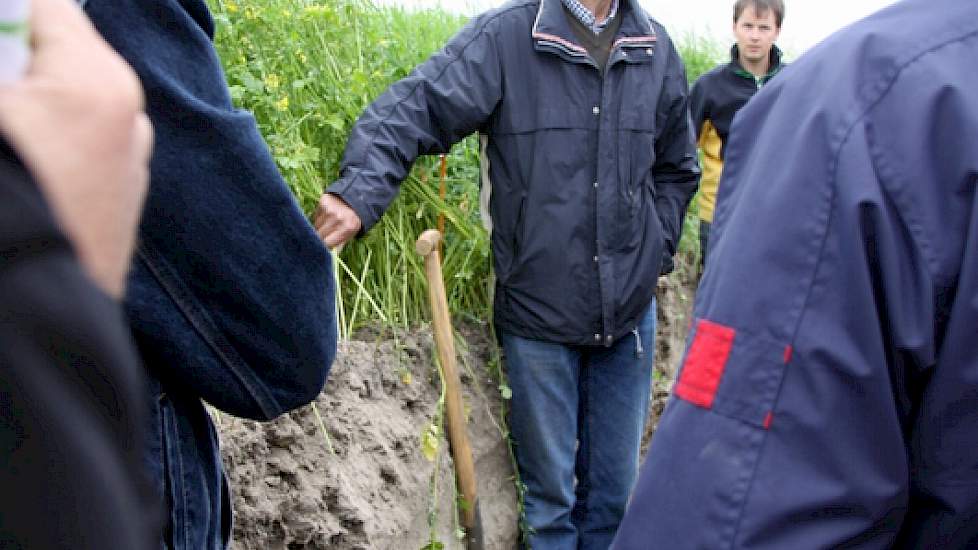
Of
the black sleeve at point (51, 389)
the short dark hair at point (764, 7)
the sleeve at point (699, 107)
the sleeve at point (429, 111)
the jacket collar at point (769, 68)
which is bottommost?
the sleeve at point (699, 107)

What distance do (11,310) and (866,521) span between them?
936 millimetres

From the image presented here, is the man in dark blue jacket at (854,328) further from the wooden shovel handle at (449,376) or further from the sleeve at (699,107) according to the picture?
the sleeve at (699,107)

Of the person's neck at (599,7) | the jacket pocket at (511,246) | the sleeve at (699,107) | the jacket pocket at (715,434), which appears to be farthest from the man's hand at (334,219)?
the sleeve at (699,107)

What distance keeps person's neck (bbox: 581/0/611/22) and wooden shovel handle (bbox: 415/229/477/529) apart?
0.96 meters

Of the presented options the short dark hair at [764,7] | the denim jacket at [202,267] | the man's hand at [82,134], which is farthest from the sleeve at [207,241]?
Answer: the short dark hair at [764,7]

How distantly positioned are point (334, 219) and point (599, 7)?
4.15 ft

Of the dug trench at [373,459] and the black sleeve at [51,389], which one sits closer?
the black sleeve at [51,389]

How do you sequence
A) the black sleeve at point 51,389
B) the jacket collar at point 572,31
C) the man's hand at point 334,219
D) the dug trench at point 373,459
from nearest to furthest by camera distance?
the black sleeve at point 51,389 → the dug trench at point 373,459 → the man's hand at point 334,219 → the jacket collar at point 572,31

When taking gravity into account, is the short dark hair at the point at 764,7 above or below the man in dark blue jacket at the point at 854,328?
below

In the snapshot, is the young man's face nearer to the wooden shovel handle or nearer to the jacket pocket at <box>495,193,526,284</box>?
the jacket pocket at <box>495,193,526,284</box>

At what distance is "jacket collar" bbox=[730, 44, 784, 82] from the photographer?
Answer: 5879 mm

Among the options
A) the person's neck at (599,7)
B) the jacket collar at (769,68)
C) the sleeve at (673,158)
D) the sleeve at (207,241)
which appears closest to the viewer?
the sleeve at (207,241)

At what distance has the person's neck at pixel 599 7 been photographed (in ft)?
12.2

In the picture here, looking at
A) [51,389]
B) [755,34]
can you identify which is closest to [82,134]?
[51,389]
